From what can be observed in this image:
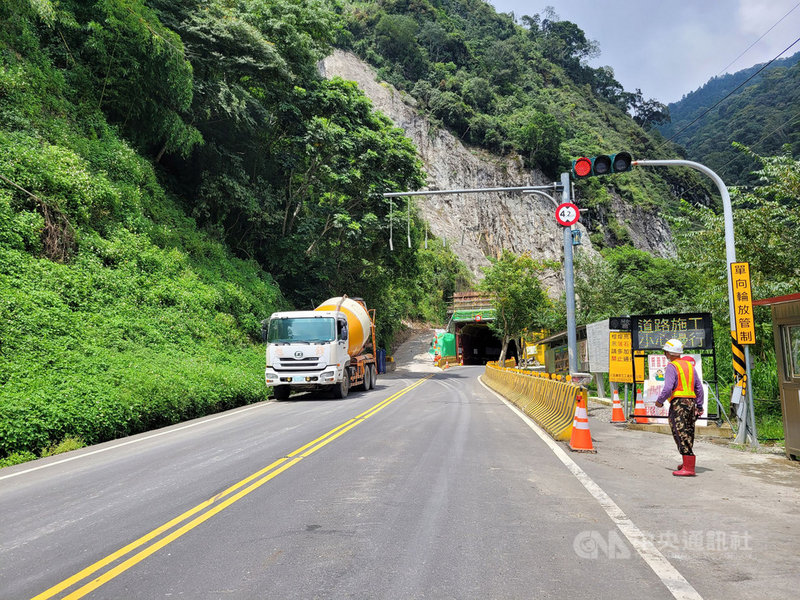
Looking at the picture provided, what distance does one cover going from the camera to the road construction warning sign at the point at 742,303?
34.4 feet

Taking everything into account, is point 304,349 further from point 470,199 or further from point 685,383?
point 470,199

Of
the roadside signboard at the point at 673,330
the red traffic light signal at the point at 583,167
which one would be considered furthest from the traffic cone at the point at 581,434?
the red traffic light signal at the point at 583,167

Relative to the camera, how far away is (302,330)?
19.4 metres

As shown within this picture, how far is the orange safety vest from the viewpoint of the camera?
7.91 meters

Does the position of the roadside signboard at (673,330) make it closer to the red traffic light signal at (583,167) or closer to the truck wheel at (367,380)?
the red traffic light signal at (583,167)

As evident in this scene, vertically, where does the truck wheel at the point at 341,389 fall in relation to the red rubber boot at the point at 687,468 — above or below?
above

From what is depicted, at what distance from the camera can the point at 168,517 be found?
571 cm

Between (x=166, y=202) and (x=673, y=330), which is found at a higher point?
(x=166, y=202)

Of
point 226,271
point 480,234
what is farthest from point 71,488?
point 480,234

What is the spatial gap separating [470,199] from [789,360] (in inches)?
2788

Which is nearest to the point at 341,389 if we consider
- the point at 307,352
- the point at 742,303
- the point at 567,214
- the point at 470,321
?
the point at 307,352

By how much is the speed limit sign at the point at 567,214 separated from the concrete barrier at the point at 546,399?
4.31m

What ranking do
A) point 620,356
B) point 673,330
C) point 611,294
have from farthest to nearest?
point 611,294 → point 620,356 → point 673,330

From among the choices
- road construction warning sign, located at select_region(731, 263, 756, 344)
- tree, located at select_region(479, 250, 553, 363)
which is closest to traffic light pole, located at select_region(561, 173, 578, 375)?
road construction warning sign, located at select_region(731, 263, 756, 344)
